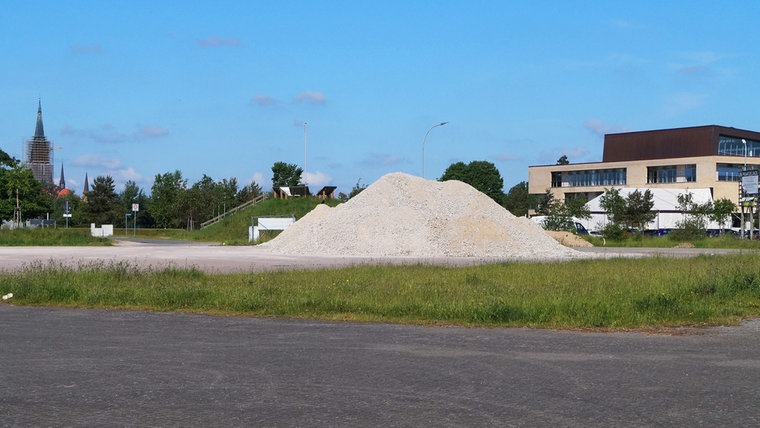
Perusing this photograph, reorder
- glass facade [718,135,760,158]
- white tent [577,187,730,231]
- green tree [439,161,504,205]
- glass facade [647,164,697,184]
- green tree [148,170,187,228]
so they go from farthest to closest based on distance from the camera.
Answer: green tree [439,161,504,205] < glass facade [718,135,760,158] < glass facade [647,164,697,184] < green tree [148,170,187,228] < white tent [577,187,730,231]

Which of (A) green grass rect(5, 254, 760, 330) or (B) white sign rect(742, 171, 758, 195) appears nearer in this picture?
(A) green grass rect(5, 254, 760, 330)

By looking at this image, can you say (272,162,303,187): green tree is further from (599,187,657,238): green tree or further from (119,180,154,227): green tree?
(599,187,657,238): green tree

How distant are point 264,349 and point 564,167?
12431 cm

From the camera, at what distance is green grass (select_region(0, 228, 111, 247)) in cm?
5653

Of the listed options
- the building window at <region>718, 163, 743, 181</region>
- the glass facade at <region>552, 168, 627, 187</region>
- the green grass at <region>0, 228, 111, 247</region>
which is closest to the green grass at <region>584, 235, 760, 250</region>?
the green grass at <region>0, 228, 111, 247</region>

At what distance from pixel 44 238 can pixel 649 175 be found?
89961 mm

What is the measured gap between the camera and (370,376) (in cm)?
932

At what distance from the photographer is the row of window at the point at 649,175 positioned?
112062 millimetres

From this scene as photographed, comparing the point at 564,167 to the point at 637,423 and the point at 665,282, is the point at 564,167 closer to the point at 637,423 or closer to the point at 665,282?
the point at 665,282

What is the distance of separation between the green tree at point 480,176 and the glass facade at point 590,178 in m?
10.6

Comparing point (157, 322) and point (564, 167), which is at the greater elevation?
point (564, 167)

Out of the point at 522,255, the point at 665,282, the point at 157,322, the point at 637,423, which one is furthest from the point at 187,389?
the point at 522,255

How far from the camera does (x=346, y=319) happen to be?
15375 millimetres

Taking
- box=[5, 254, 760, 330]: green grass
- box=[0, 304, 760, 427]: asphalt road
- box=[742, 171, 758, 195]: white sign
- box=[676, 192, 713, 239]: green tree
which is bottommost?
box=[0, 304, 760, 427]: asphalt road
